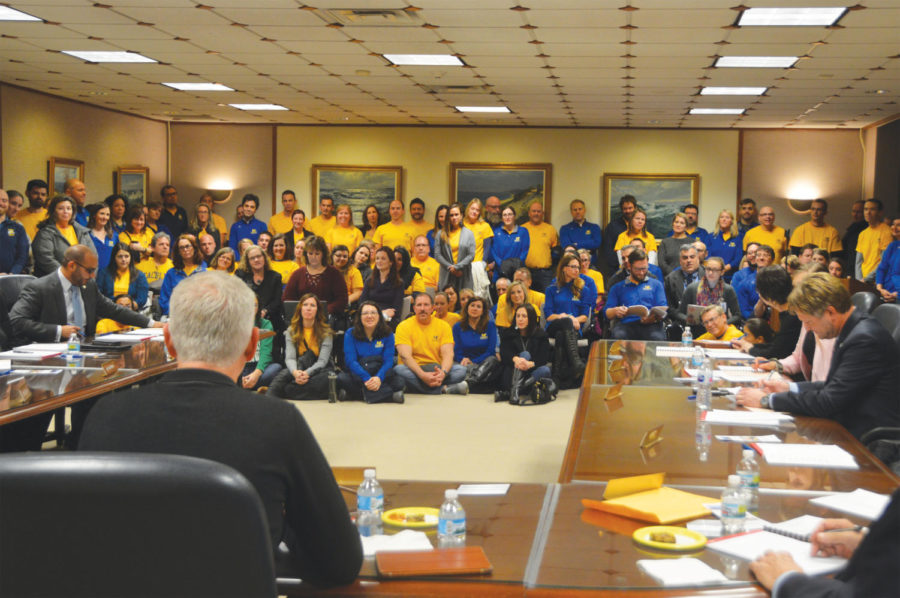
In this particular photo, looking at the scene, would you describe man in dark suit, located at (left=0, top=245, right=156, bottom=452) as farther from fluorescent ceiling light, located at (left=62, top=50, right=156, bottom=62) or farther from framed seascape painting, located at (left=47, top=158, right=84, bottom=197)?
framed seascape painting, located at (left=47, top=158, right=84, bottom=197)

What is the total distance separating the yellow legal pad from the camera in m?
2.35

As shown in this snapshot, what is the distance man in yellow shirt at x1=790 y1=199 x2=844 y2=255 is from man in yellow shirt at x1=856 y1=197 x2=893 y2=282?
37.5 inches

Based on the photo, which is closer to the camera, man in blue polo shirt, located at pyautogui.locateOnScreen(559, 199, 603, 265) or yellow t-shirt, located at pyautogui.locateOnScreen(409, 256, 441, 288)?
yellow t-shirt, located at pyautogui.locateOnScreen(409, 256, 441, 288)

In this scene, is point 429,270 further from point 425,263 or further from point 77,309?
point 77,309

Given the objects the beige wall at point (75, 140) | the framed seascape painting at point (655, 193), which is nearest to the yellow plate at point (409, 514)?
the beige wall at point (75, 140)

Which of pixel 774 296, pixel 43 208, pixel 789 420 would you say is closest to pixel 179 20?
pixel 43 208

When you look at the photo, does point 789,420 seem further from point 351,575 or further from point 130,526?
point 130,526

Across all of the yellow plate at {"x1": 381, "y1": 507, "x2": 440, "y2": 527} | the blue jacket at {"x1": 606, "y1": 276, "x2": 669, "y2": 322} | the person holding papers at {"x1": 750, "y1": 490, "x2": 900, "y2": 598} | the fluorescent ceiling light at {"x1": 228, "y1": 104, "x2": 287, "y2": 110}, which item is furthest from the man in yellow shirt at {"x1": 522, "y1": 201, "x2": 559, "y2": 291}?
the person holding papers at {"x1": 750, "y1": 490, "x2": 900, "y2": 598}

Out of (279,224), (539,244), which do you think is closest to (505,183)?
(539,244)

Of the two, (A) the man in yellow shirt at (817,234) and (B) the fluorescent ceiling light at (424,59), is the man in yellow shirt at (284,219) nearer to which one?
(B) the fluorescent ceiling light at (424,59)

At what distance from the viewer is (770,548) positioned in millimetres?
2096

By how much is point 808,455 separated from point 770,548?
108 centimetres

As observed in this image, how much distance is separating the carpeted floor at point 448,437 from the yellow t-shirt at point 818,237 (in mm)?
5544

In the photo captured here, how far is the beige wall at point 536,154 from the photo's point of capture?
14078mm
